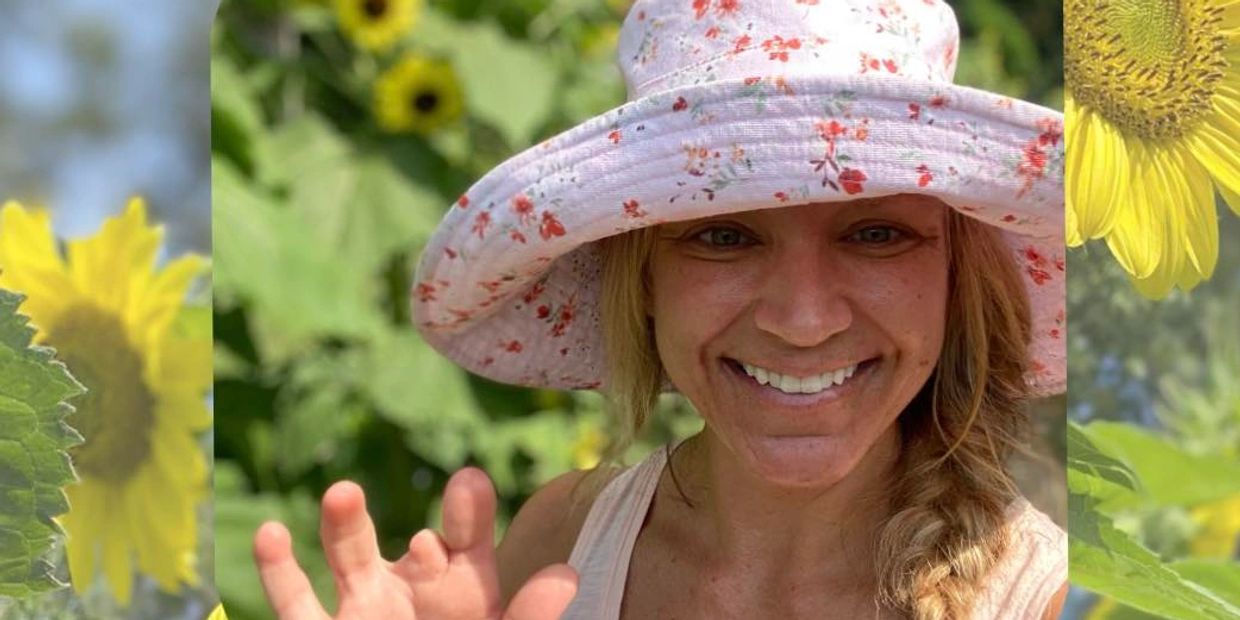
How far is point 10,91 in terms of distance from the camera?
2.79 feet

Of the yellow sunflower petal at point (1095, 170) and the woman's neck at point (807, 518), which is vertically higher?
the yellow sunflower petal at point (1095, 170)

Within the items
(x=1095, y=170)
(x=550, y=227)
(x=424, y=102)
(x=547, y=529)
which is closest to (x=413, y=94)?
(x=424, y=102)

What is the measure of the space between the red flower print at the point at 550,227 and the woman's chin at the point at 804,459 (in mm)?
222

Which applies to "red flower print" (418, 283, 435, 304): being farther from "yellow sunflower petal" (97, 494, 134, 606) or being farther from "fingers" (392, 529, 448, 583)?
"yellow sunflower petal" (97, 494, 134, 606)

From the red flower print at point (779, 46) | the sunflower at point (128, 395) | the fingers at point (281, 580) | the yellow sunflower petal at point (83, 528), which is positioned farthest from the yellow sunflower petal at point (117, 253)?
the red flower print at point (779, 46)

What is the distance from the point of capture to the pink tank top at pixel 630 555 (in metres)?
1.27

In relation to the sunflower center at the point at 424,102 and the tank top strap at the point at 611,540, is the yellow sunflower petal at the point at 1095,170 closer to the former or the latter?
the tank top strap at the point at 611,540

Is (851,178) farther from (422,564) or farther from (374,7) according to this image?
(374,7)

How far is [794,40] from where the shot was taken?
1193mm

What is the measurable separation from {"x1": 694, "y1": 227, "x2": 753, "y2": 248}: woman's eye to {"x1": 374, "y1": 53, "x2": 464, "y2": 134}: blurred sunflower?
1.34m

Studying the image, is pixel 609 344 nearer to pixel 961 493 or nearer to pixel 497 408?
pixel 961 493

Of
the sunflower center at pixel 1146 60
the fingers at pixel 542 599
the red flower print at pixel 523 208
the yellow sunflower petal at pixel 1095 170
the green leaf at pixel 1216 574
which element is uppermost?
the sunflower center at pixel 1146 60

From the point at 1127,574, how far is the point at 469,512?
0.46m

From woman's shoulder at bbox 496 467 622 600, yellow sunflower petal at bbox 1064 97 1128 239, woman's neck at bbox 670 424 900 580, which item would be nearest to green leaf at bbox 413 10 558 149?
woman's shoulder at bbox 496 467 622 600
